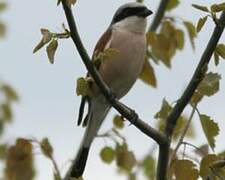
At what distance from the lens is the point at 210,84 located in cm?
272

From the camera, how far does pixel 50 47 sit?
2.38m

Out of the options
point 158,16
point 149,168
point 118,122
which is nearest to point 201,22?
Result: point 158,16

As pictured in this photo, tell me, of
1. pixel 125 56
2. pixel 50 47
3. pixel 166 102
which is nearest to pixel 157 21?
pixel 125 56

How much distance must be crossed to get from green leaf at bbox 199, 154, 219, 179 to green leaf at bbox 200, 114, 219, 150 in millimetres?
130

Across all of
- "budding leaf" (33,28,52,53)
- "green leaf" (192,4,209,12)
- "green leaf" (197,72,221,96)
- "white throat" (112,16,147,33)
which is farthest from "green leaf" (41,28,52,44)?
"white throat" (112,16,147,33)

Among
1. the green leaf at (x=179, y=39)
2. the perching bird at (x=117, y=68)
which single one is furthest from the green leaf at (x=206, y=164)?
the perching bird at (x=117, y=68)

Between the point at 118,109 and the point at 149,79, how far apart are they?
33.7 inches

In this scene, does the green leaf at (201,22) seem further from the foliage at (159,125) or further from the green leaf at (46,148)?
the green leaf at (46,148)

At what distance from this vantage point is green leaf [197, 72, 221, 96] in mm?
2725

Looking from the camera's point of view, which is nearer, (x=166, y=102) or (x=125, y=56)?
(x=166, y=102)

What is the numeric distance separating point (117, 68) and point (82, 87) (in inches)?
59.2

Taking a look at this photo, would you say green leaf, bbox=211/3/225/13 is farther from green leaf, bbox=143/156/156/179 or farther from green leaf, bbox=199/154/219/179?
green leaf, bbox=143/156/156/179

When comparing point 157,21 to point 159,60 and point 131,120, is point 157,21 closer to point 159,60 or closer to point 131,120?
point 159,60

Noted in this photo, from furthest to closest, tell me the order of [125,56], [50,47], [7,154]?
1. [125,56]
2. [7,154]
3. [50,47]
